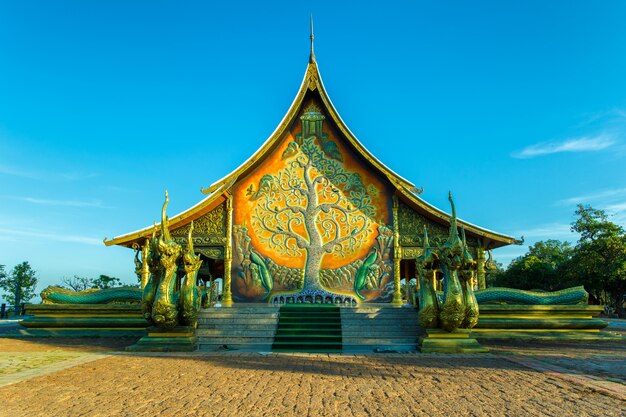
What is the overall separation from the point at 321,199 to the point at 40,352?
312 inches

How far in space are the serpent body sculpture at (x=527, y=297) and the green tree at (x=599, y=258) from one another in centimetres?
1766

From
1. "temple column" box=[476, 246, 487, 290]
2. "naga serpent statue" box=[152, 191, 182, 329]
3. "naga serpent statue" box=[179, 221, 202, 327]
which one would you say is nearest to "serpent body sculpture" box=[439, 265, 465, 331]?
"naga serpent statue" box=[179, 221, 202, 327]

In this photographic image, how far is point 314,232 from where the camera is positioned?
13.9 meters

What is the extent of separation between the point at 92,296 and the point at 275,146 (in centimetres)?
641

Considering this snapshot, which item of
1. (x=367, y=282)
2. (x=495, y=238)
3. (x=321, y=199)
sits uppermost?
(x=321, y=199)

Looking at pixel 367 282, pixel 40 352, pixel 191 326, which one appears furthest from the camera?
pixel 367 282

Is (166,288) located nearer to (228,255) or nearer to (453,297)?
(228,255)

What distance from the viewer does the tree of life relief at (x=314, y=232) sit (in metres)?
13.5

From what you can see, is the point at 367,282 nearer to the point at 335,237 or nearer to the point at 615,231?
the point at 335,237

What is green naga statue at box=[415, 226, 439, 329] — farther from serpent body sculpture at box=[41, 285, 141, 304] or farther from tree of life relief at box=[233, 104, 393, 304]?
serpent body sculpture at box=[41, 285, 141, 304]

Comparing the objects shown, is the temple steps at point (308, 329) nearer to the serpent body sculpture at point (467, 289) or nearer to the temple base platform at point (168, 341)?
the temple base platform at point (168, 341)

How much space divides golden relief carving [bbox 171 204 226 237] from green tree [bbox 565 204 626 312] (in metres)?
23.0

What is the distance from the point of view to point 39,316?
12.2 m

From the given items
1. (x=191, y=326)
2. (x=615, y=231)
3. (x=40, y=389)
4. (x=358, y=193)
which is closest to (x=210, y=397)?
(x=40, y=389)
